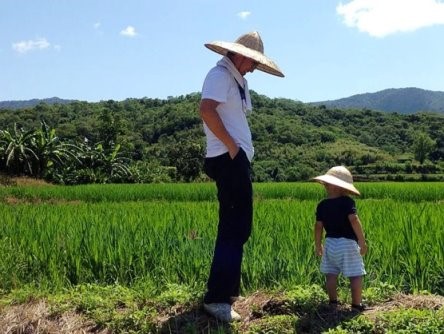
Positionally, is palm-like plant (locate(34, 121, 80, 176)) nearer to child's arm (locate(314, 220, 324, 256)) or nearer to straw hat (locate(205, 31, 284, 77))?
straw hat (locate(205, 31, 284, 77))

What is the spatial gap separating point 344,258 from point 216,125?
40.8 inches

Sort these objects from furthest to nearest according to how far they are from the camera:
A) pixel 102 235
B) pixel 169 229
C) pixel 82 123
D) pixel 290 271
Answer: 1. pixel 82 123
2. pixel 169 229
3. pixel 102 235
4. pixel 290 271

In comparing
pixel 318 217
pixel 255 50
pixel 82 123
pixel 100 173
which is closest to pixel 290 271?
pixel 318 217

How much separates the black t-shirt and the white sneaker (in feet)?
2.34

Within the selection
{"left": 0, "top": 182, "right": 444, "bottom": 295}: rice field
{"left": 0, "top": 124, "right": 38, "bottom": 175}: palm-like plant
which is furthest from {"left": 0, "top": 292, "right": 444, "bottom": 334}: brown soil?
{"left": 0, "top": 124, "right": 38, "bottom": 175}: palm-like plant

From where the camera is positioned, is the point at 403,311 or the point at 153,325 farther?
the point at 153,325

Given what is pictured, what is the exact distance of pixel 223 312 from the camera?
2963 millimetres

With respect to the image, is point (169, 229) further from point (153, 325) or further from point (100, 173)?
point (100, 173)

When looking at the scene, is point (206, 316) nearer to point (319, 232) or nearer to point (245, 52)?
point (319, 232)

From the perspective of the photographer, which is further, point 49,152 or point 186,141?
point 186,141

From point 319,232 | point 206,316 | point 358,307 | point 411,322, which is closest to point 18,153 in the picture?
point 206,316

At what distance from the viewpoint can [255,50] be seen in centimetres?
307

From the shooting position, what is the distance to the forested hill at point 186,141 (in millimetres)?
21588

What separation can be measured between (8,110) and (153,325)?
5031 cm
